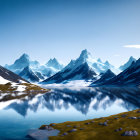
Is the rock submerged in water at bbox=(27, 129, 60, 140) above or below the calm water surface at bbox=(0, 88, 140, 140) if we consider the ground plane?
below

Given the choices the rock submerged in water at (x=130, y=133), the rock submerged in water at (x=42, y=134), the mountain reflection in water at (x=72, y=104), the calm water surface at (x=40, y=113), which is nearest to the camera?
the rock submerged in water at (x=130, y=133)

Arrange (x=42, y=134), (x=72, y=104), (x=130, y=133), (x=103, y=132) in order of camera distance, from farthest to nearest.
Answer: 1. (x=72, y=104)
2. (x=42, y=134)
3. (x=103, y=132)
4. (x=130, y=133)

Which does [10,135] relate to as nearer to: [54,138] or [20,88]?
[54,138]

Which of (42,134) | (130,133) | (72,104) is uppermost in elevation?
(72,104)

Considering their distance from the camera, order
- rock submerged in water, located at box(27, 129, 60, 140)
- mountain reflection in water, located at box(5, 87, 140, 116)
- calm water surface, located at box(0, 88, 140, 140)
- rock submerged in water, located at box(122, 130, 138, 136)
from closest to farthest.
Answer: rock submerged in water, located at box(122, 130, 138, 136), rock submerged in water, located at box(27, 129, 60, 140), calm water surface, located at box(0, 88, 140, 140), mountain reflection in water, located at box(5, 87, 140, 116)

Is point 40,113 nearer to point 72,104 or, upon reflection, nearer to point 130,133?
point 72,104

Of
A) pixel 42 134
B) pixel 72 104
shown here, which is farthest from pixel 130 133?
pixel 72 104

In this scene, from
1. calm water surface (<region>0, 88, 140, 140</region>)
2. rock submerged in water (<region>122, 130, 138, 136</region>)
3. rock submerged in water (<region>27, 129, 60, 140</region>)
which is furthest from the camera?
calm water surface (<region>0, 88, 140, 140</region>)

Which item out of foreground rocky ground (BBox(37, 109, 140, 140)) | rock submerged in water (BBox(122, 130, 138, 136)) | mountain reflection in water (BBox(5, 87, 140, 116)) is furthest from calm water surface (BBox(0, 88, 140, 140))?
rock submerged in water (BBox(122, 130, 138, 136))

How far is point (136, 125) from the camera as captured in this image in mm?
39250

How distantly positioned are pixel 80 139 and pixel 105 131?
21.6 feet

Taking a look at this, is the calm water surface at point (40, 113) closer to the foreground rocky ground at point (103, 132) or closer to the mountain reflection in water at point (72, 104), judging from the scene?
the mountain reflection in water at point (72, 104)

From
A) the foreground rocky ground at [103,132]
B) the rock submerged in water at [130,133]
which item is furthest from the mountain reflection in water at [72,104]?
the rock submerged in water at [130,133]

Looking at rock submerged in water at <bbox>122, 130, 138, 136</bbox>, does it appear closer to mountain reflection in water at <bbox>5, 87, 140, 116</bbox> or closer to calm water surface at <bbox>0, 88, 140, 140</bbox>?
calm water surface at <bbox>0, 88, 140, 140</bbox>
